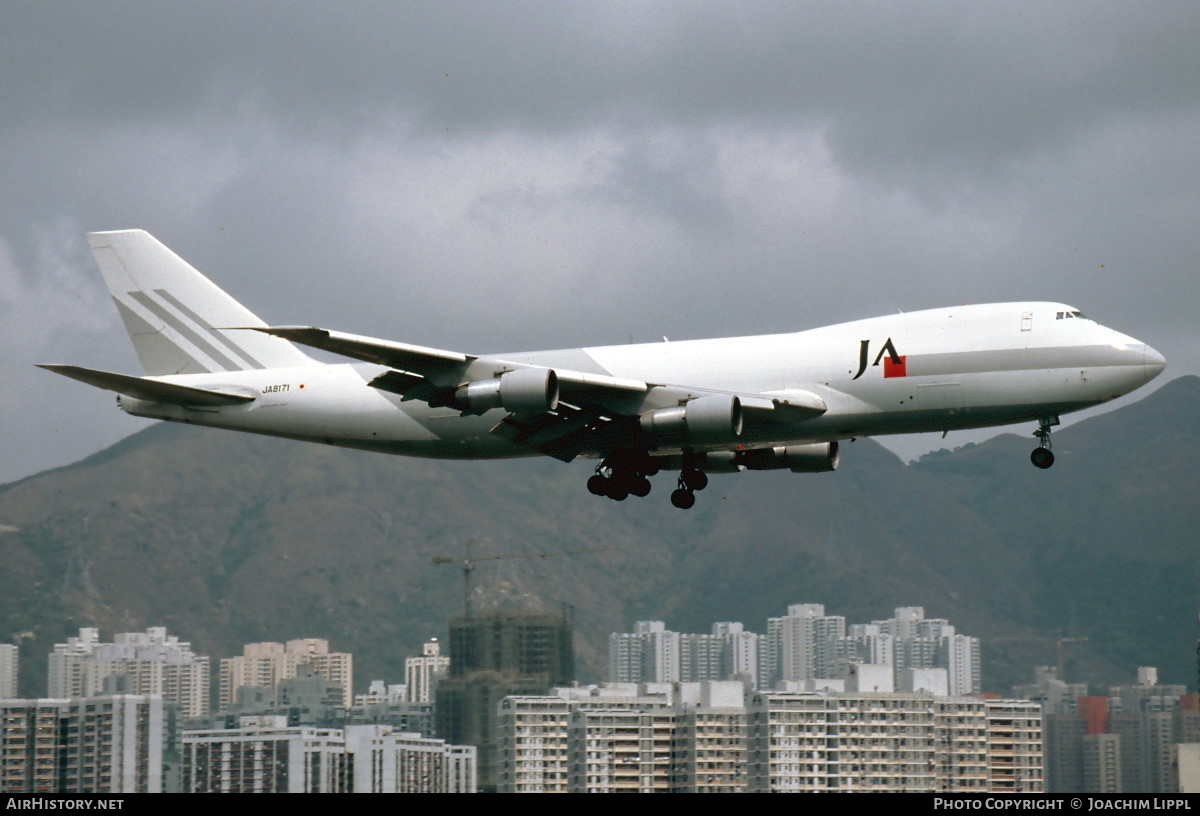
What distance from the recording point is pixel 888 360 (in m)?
45.5

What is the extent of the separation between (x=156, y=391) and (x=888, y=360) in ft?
77.7

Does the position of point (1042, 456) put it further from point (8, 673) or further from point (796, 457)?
point (8, 673)

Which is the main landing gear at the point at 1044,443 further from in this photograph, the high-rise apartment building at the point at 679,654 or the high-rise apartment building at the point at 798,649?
the high-rise apartment building at the point at 798,649

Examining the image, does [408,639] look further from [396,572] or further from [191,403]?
[191,403]

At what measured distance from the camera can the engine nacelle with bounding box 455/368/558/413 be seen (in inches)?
1777

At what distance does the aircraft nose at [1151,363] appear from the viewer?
44969 mm

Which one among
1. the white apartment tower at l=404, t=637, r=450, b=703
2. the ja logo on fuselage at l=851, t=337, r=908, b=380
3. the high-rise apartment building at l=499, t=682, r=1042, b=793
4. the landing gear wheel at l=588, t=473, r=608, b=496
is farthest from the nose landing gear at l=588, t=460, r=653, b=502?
the white apartment tower at l=404, t=637, r=450, b=703

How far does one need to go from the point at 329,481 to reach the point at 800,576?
60926mm

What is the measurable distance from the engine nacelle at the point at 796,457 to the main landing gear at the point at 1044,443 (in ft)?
25.5

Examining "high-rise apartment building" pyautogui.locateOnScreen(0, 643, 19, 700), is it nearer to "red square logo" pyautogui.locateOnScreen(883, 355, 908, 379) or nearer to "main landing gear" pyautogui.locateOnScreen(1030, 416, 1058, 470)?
"red square logo" pyautogui.locateOnScreen(883, 355, 908, 379)

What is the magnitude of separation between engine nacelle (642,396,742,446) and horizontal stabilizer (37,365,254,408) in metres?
14.7

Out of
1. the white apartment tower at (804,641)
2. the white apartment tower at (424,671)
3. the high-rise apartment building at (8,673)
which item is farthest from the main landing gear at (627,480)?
the white apartment tower at (804,641)

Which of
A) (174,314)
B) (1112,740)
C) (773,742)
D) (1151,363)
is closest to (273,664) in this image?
(773,742)

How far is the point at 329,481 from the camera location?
177 m
